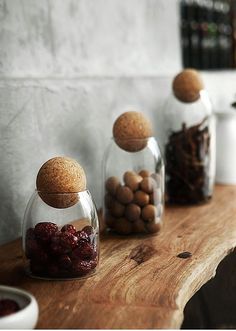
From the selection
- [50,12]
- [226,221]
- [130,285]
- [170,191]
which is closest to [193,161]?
[170,191]

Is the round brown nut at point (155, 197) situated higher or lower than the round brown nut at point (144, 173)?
lower

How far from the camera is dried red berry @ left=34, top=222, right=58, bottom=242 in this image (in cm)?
100

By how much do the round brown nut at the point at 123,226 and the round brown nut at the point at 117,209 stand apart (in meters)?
0.01

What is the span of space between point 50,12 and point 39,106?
220 millimetres

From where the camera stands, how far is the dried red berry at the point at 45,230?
3.27 feet

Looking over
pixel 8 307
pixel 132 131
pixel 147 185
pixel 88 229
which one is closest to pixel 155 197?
pixel 147 185

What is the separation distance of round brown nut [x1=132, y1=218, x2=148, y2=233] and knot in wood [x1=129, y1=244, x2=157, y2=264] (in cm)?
7

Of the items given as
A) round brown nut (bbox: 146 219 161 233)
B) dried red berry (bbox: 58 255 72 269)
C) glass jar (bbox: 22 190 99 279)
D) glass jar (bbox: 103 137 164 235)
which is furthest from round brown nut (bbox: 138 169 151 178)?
dried red berry (bbox: 58 255 72 269)

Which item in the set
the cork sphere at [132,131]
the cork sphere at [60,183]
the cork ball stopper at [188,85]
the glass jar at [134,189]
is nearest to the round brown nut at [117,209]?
the glass jar at [134,189]

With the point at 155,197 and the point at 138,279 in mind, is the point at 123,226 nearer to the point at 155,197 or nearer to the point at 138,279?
the point at 155,197

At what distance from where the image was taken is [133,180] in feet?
4.17

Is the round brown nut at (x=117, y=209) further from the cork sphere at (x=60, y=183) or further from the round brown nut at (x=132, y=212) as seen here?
the cork sphere at (x=60, y=183)

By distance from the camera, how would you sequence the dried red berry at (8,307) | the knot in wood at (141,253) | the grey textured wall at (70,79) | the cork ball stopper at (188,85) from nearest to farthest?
the dried red berry at (8,307) → the knot in wood at (141,253) → the grey textured wall at (70,79) → the cork ball stopper at (188,85)

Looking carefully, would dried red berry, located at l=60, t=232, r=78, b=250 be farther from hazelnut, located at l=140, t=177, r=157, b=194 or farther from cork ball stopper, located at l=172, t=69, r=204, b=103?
cork ball stopper, located at l=172, t=69, r=204, b=103
